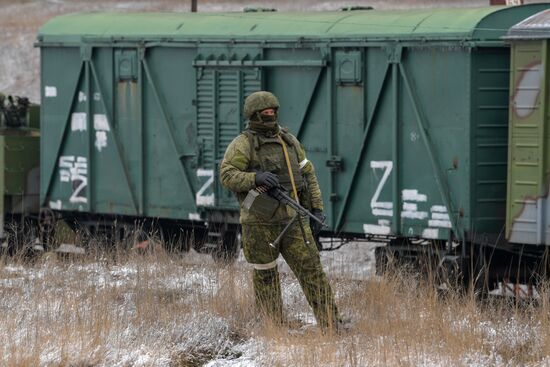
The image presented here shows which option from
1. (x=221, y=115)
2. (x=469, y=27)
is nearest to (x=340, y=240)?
(x=221, y=115)

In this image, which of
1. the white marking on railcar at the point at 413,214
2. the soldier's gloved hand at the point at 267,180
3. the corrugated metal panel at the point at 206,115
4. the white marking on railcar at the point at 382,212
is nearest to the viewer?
the soldier's gloved hand at the point at 267,180

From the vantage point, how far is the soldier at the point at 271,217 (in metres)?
10.2

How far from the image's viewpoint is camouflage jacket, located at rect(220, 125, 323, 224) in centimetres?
1009

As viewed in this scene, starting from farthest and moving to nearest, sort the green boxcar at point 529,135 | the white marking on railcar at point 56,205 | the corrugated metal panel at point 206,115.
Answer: the white marking on railcar at point 56,205, the corrugated metal panel at point 206,115, the green boxcar at point 529,135

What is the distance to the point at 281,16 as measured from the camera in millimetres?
15414

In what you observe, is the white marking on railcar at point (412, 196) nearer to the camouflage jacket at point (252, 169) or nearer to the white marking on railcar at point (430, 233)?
the white marking on railcar at point (430, 233)

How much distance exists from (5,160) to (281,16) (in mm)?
4460

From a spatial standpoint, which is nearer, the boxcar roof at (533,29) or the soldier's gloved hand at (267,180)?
the soldier's gloved hand at (267,180)

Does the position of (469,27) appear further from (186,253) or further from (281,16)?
(186,253)

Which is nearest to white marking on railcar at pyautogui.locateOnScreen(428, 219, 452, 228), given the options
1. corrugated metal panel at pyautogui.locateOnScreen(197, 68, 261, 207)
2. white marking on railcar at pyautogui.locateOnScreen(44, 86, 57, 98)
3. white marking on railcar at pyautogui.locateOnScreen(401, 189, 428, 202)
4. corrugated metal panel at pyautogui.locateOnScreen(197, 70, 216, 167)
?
white marking on railcar at pyautogui.locateOnScreen(401, 189, 428, 202)

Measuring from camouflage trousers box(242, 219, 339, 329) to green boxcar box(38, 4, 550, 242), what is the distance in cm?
335

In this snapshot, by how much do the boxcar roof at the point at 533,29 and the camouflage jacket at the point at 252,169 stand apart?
326cm

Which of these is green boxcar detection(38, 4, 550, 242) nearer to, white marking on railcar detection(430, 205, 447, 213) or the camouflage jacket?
white marking on railcar detection(430, 205, 447, 213)

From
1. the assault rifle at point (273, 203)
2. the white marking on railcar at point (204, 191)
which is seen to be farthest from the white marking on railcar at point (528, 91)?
the white marking on railcar at point (204, 191)
